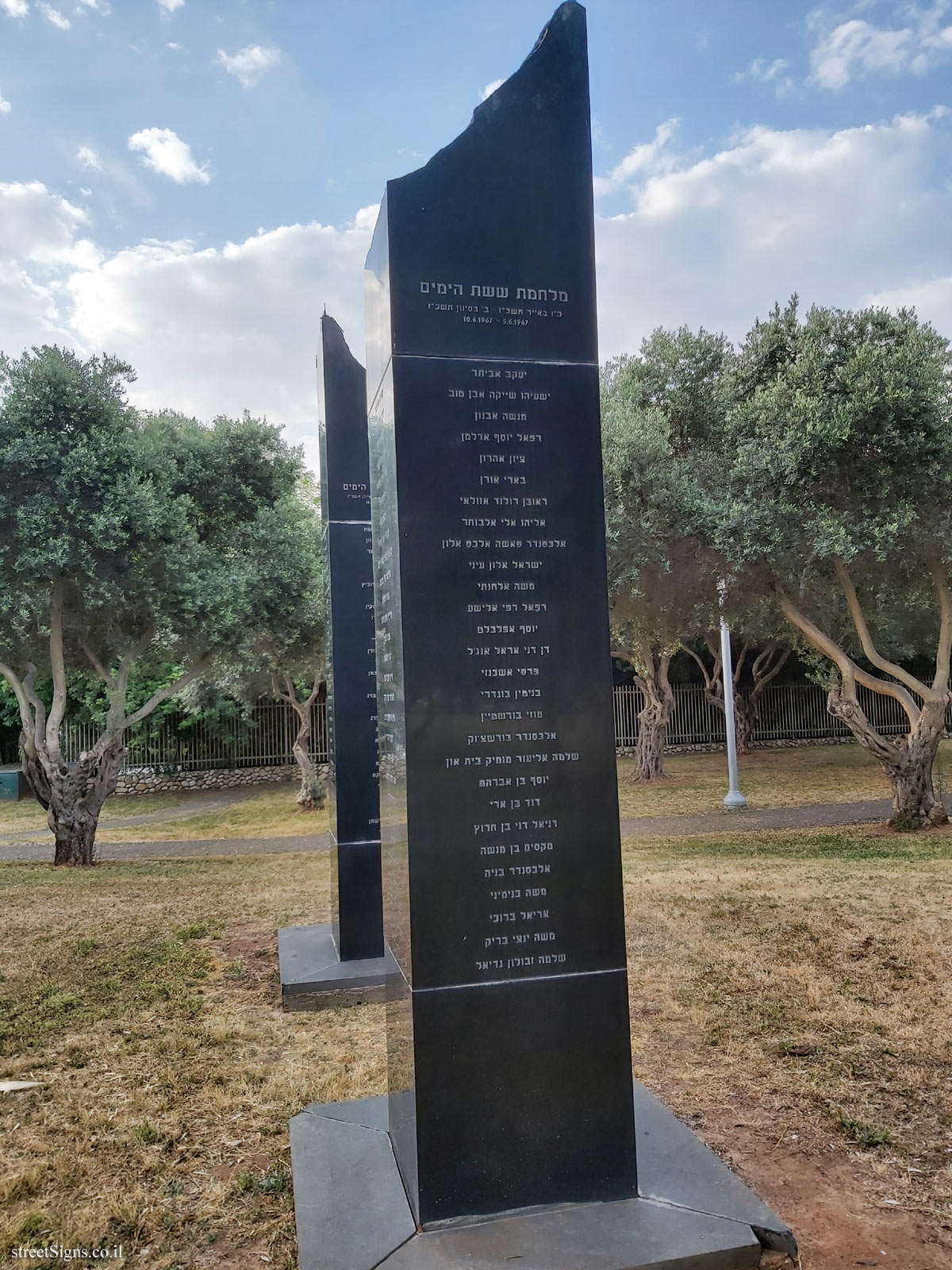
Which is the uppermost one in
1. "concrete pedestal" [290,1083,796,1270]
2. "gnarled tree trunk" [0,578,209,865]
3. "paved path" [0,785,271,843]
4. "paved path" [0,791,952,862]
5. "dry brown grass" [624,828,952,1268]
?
"gnarled tree trunk" [0,578,209,865]

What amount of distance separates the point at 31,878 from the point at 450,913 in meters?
9.73

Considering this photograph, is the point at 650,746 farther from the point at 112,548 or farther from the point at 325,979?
the point at 325,979

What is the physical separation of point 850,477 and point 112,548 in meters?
9.07

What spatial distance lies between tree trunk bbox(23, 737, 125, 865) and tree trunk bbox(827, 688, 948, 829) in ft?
33.6

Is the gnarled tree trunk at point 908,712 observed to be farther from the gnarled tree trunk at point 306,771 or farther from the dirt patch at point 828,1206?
the gnarled tree trunk at point 306,771

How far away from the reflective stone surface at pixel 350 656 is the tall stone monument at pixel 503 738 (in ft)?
9.52

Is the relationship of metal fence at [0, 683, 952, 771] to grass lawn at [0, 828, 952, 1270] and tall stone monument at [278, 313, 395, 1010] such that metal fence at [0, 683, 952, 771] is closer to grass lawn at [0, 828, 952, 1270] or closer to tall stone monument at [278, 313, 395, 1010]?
grass lawn at [0, 828, 952, 1270]

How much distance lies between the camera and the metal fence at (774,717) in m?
26.5

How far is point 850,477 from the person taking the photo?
11023mm

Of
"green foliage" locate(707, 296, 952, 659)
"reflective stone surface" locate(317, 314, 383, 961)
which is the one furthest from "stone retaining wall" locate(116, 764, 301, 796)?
"reflective stone surface" locate(317, 314, 383, 961)

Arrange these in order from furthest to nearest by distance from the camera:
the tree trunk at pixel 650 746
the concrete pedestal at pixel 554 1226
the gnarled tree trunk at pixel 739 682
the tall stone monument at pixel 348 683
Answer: the gnarled tree trunk at pixel 739 682
the tree trunk at pixel 650 746
the tall stone monument at pixel 348 683
the concrete pedestal at pixel 554 1226

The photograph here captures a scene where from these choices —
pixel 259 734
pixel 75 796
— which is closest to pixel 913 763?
pixel 75 796

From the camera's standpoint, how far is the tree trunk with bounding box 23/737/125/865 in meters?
12.0

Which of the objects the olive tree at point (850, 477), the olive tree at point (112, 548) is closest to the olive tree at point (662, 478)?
the olive tree at point (850, 477)
